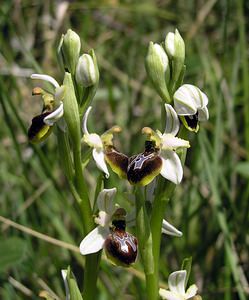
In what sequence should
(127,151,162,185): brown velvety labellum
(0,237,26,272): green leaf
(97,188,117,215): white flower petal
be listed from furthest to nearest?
(0,237,26,272): green leaf < (97,188,117,215): white flower petal < (127,151,162,185): brown velvety labellum

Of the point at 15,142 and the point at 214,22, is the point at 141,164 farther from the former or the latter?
the point at 214,22

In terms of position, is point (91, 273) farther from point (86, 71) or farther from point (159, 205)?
point (86, 71)

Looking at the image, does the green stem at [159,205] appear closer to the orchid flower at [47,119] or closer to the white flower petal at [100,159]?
the white flower petal at [100,159]

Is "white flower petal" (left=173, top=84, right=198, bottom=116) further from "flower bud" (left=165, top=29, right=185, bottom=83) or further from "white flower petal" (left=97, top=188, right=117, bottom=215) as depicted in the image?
"white flower petal" (left=97, top=188, right=117, bottom=215)

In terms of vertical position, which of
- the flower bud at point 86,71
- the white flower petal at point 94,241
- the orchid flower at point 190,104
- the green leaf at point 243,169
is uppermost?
the flower bud at point 86,71

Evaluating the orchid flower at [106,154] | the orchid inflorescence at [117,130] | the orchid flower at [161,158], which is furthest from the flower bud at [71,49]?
the orchid flower at [161,158]

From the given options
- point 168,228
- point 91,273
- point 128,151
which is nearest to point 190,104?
point 168,228

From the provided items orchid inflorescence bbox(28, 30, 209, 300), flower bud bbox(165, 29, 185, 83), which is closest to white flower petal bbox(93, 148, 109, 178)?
orchid inflorescence bbox(28, 30, 209, 300)
